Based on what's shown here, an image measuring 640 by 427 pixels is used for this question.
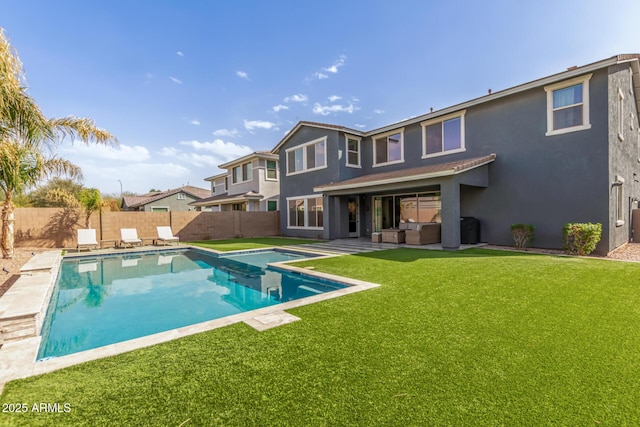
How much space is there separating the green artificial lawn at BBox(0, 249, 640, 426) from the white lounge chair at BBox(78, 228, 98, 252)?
48.1 feet

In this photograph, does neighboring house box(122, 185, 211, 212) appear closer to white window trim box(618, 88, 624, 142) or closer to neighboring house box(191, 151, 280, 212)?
neighboring house box(191, 151, 280, 212)

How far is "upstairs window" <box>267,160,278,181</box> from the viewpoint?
25391 millimetres

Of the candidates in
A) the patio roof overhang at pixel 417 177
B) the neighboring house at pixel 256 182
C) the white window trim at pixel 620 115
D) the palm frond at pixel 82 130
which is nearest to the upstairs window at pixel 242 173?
the neighboring house at pixel 256 182

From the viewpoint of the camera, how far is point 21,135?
8.61m

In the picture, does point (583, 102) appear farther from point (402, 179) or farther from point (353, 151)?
point (353, 151)

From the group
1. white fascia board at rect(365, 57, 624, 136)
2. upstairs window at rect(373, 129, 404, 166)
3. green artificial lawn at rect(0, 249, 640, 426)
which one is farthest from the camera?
upstairs window at rect(373, 129, 404, 166)

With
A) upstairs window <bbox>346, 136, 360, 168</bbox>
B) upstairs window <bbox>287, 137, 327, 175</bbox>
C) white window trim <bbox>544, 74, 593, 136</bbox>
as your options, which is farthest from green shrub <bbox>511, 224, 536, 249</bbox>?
upstairs window <bbox>287, 137, 327, 175</bbox>

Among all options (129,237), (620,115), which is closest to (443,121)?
(620,115)

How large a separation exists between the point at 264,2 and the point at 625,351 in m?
17.0

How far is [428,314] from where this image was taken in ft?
15.9

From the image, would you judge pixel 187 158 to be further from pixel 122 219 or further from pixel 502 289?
pixel 502 289

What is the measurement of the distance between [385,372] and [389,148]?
50.6 ft

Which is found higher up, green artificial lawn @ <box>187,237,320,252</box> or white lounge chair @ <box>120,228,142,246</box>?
white lounge chair @ <box>120,228,142,246</box>

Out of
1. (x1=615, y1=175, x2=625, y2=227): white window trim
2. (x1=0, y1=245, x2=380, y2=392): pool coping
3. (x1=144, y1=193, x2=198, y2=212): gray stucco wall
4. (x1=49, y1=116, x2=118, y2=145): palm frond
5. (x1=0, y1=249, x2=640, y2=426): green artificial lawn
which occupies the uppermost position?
(x1=49, y1=116, x2=118, y2=145): palm frond
